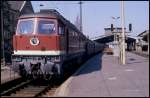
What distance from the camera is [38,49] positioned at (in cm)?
2227

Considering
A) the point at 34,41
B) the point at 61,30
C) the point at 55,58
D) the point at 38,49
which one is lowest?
the point at 55,58

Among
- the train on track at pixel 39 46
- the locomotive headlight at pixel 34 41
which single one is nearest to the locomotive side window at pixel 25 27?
the train on track at pixel 39 46

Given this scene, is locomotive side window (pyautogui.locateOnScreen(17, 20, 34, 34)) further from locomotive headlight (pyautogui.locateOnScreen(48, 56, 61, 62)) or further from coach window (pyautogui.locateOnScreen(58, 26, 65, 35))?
locomotive headlight (pyautogui.locateOnScreen(48, 56, 61, 62))

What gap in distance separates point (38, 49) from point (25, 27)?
155 cm

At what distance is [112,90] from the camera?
1720 cm

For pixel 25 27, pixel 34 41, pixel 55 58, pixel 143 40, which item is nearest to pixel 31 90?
pixel 55 58

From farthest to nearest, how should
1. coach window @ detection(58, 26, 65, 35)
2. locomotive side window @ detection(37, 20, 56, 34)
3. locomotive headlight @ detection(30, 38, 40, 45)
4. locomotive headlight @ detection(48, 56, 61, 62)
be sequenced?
coach window @ detection(58, 26, 65, 35) → locomotive side window @ detection(37, 20, 56, 34) → locomotive headlight @ detection(30, 38, 40, 45) → locomotive headlight @ detection(48, 56, 61, 62)

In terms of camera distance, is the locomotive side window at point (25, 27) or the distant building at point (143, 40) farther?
the distant building at point (143, 40)

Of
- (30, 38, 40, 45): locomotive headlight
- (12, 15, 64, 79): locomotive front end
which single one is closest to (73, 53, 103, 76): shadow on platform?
(12, 15, 64, 79): locomotive front end

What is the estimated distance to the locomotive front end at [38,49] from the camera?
22.0m

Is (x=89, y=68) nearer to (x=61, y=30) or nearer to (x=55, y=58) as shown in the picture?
(x=61, y=30)

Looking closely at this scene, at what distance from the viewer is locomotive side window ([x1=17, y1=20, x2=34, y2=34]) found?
22938mm

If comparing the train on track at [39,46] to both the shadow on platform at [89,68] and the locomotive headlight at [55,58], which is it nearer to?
Answer: the locomotive headlight at [55,58]

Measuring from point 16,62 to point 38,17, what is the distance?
2482 mm
